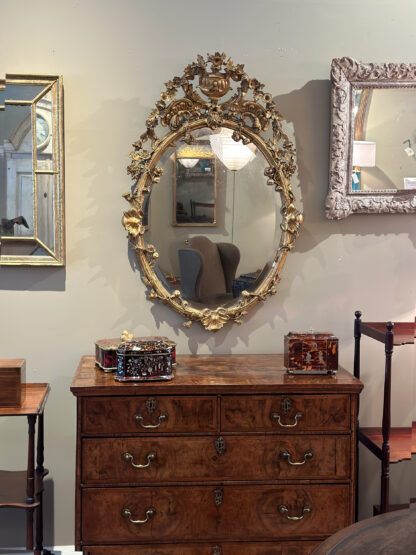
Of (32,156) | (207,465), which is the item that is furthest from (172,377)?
(32,156)

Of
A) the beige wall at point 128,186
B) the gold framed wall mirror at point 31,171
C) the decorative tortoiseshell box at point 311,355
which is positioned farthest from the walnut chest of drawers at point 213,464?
the gold framed wall mirror at point 31,171

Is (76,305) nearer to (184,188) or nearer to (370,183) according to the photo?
(184,188)

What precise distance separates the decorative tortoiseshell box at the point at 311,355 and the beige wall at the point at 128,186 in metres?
0.44

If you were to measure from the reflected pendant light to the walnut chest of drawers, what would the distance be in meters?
1.10

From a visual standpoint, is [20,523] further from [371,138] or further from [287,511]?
[371,138]

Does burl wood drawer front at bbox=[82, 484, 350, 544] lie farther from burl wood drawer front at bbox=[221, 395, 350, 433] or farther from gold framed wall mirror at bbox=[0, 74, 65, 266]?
gold framed wall mirror at bbox=[0, 74, 65, 266]

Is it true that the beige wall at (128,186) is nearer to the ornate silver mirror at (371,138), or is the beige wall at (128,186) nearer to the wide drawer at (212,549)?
the ornate silver mirror at (371,138)

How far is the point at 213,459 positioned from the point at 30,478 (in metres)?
0.80

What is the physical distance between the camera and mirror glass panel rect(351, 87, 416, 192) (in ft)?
11.5

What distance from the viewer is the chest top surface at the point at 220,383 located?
2969 mm

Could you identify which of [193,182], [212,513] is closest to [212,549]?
[212,513]

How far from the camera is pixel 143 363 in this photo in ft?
9.95

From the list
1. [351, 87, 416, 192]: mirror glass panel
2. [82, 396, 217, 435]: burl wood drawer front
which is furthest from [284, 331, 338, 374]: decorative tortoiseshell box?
[351, 87, 416, 192]: mirror glass panel

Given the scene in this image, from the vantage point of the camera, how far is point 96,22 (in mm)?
3447
